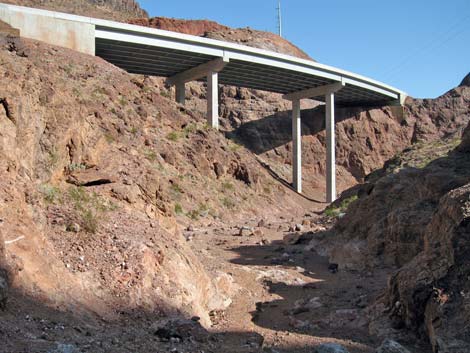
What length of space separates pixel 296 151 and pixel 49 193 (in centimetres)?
2940

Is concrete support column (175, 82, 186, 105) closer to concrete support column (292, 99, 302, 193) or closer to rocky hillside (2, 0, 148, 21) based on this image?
concrete support column (292, 99, 302, 193)

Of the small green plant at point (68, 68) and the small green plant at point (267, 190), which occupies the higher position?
the small green plant at point (68, 68)

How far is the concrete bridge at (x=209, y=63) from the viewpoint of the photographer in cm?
2170

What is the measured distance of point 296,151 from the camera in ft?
114

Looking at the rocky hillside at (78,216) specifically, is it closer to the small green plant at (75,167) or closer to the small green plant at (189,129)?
the small green plant at (75,167)

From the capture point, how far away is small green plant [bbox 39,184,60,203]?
238 inches

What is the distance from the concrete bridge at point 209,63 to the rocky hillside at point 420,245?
14.7m

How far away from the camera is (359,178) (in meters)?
40.1

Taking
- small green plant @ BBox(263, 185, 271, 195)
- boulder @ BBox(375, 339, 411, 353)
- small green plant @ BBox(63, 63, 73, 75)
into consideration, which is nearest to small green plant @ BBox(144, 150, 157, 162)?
small green plant @ BBox(63, 63, 73, 75)

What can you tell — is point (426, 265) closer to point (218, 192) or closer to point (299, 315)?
point (299, 315)

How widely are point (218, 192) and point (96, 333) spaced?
666 inches

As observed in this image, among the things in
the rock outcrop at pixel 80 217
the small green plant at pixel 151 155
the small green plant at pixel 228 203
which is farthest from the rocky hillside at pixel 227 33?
the rock outcrop at pixel 80 217

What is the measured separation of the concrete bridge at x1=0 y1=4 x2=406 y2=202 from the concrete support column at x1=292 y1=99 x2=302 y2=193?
0.22 feet

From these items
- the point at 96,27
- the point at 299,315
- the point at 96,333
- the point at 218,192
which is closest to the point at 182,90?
the point at 96,27
